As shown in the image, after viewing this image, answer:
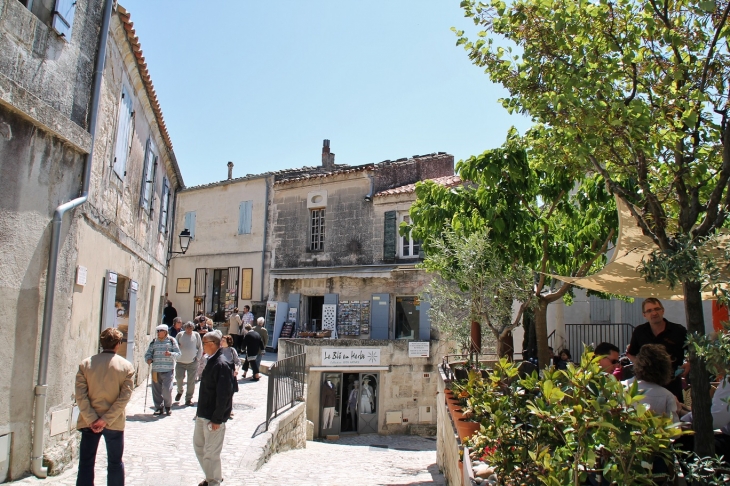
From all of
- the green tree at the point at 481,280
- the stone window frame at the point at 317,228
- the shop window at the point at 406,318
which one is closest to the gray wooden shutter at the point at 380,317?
the shop window at the point at 406,318

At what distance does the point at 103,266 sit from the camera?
841cm

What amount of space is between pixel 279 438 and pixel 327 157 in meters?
19.5

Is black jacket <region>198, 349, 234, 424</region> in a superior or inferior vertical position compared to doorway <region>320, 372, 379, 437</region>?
superior

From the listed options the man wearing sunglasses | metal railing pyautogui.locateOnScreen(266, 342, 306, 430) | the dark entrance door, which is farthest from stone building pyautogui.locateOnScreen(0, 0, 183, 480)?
the dark entrance door

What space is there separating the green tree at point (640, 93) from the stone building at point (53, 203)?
4406 millimetres

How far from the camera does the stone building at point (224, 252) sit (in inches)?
971

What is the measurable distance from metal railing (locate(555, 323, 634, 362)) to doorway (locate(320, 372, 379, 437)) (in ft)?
19.5

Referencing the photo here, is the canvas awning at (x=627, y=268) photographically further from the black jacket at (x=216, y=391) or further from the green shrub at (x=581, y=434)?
the black jacket at (x=216, y=391)

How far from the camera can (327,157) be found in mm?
28016

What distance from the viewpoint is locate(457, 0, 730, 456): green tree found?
4320 mm

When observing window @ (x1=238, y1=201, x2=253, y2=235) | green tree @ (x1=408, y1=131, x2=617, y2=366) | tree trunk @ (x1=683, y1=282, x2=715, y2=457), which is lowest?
tree trunk @ (x1=683, y1=282, x2=715, y2=457)

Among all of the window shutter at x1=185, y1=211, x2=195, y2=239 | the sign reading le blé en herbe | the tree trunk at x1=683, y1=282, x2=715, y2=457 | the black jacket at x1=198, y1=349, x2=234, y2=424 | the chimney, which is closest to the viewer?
the tree trunk at x1=683, y1=282, x2=715, y2=457

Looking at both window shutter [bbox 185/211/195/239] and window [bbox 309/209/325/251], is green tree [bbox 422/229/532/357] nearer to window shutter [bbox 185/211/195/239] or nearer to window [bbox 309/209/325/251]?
window [bbox 309/209/325/251]

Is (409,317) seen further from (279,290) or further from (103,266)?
(103,266)
